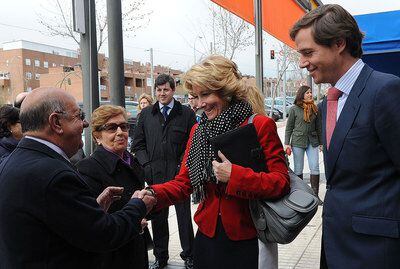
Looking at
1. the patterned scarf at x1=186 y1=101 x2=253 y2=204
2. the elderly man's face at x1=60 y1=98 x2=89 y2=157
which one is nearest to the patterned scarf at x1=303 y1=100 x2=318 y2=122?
the patterned scarf at x1=186 y1=101 x2=253 y2=204

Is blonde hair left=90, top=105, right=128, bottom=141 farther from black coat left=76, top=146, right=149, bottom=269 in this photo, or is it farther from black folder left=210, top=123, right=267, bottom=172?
black folder left=210, top=123, right=267, bottom=172

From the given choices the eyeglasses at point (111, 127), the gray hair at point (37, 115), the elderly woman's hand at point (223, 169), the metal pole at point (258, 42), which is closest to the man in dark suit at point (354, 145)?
→ the elderly woman's hand at point (223, 169)

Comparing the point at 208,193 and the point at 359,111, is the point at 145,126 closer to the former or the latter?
the point at 208,193

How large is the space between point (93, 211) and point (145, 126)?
306 cm

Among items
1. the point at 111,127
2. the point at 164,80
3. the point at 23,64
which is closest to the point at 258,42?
the point at 164,80

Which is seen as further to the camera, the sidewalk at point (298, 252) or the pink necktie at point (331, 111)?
the sidewalk at point (298, 252)

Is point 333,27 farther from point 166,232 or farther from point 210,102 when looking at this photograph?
point 166,232

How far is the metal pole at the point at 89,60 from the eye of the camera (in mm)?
3270

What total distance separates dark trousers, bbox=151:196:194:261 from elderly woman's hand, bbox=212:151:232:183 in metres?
2.40

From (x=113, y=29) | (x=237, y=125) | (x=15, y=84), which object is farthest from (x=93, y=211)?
(x=15, y=84)

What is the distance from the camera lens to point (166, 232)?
14.9 feet

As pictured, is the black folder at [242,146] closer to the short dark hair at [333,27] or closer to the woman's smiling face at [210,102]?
the woman's smiling face at [210,102]

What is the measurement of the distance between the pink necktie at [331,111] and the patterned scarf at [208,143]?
51 cm

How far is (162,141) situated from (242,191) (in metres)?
2.54
